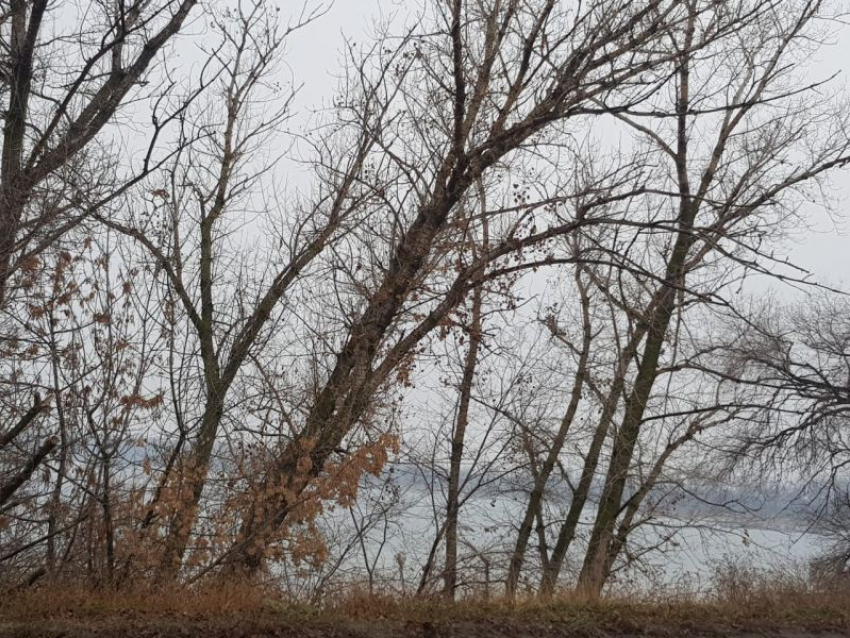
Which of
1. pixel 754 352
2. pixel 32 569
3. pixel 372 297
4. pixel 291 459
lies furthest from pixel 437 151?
pixel 754 352

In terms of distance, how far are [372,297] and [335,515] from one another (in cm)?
305

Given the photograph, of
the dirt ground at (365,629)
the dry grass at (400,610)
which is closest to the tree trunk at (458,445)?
the dry grass at (400,610)

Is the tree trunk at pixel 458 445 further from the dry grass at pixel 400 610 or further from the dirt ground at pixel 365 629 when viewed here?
the dirt ground at pixel 365 629

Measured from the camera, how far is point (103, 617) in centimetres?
555

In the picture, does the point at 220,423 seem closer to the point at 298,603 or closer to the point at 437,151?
the point at 298,603

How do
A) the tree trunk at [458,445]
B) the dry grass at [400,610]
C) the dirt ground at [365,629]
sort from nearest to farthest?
the dirt ground at [365,629] → the dry grass at [400,610] → the tree trunk at [458,445]

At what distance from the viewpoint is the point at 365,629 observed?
5820 millimetres

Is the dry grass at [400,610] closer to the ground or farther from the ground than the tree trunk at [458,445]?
closer to the ground

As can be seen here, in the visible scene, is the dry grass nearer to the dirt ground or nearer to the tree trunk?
the dirt ground

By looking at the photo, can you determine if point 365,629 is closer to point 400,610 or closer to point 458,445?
point 400,610

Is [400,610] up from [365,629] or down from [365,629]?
up

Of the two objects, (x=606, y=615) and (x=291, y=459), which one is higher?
(x=291, y=459)

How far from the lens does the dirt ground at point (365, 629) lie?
520cm

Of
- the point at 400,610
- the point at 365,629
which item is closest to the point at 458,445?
the point at 400,610
